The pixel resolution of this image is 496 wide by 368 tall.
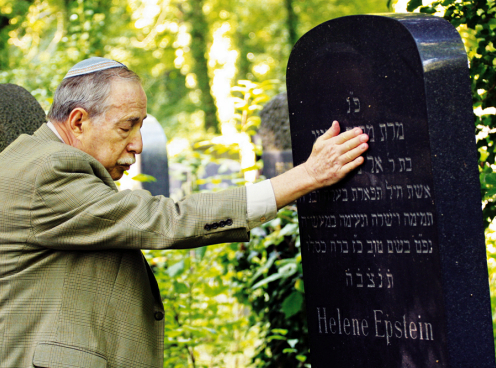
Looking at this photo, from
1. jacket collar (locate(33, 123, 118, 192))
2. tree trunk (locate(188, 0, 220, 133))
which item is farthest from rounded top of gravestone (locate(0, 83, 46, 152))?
tree trunk (locate(188, 0, 220, 133))

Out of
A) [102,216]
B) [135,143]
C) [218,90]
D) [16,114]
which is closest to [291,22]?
[218,90]

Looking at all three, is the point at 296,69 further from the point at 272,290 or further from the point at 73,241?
the point at 272,290

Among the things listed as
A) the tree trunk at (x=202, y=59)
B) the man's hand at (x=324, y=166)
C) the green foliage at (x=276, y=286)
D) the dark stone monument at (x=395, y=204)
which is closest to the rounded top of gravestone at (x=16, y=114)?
the green foliage at (x=276, y=286)

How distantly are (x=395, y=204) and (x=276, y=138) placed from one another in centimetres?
313

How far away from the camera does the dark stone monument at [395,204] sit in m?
1.93

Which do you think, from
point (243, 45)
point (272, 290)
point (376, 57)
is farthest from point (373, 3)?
point (376, 57)

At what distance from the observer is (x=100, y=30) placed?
848 centimetres

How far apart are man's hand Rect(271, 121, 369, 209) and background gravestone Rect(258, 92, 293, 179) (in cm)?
291

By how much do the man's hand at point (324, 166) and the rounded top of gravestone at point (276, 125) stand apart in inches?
115

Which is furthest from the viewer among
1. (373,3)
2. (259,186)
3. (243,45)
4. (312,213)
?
(243,45)

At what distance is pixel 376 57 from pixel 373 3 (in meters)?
15.4

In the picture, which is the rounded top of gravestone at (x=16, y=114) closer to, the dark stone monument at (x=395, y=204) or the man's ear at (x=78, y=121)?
the man's ear at (x=78, y=121)

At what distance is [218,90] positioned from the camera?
22.0 meters

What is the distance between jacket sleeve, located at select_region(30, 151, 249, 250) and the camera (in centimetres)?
193
